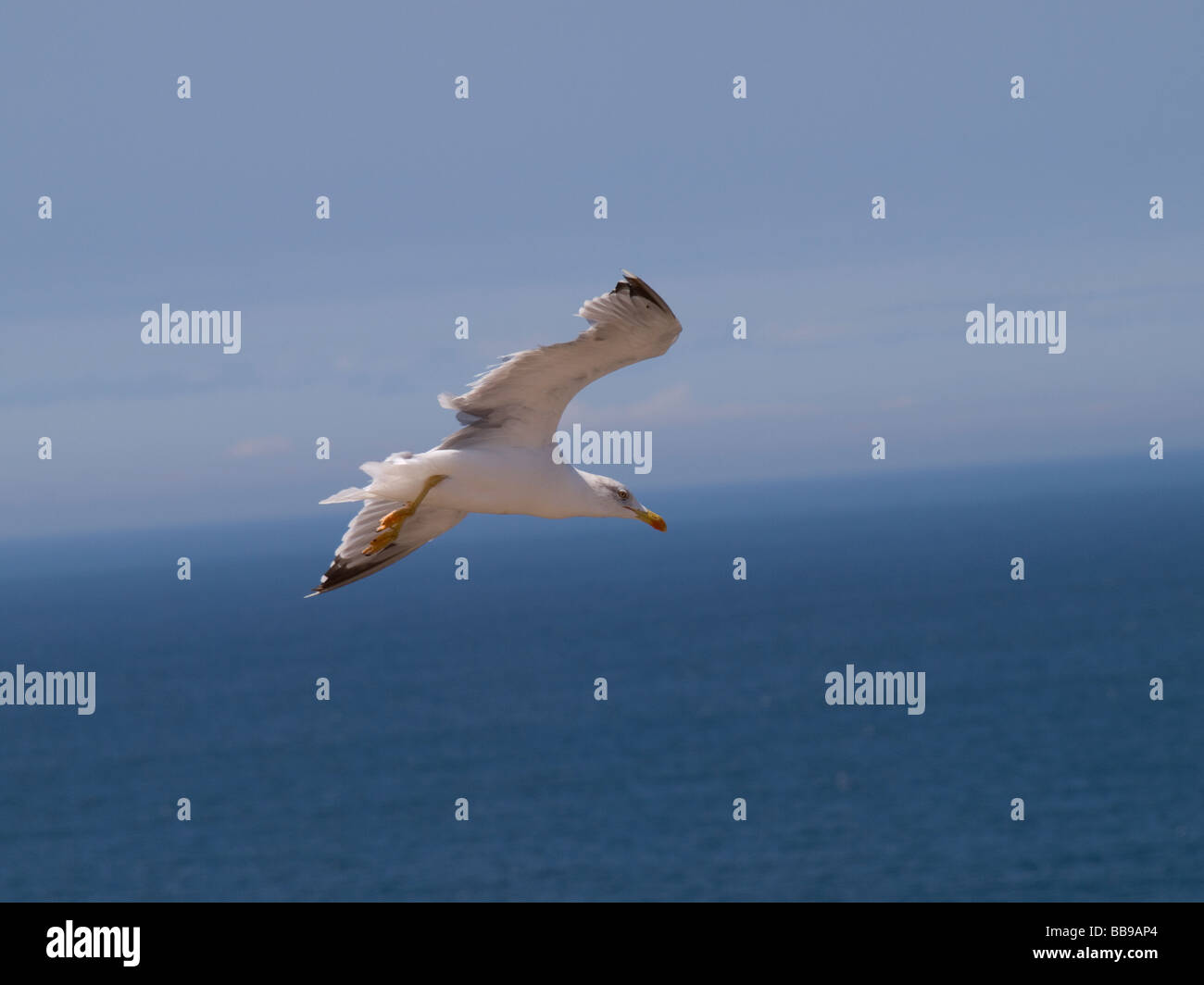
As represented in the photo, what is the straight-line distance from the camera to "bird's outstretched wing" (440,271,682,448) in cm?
977

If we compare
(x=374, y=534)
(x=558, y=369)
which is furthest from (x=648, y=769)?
(x=558, y=369)

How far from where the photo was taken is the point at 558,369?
10.5m

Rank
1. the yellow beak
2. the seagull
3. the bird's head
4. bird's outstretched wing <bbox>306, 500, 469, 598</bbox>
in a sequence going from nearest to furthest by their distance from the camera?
1. the seagull
2. the bird's head
3. the yellow beak
4. bird's outstretched wing <bbox>306, 500, 469, 598</bbox>

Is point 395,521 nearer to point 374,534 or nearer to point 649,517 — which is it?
point 374,534

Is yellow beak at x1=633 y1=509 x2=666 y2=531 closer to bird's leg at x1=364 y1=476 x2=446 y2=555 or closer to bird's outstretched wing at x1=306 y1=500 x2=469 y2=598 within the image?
bird's outstretched wing at x1=306 y1=500 x2=469 y2=598

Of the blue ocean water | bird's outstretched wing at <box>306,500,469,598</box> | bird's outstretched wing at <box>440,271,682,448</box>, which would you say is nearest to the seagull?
bird's outstretched wing at <box>440,271,682,448</box>

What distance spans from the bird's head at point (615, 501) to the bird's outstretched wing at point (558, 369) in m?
0.63

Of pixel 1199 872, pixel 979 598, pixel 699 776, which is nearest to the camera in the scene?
pixel 1199 872

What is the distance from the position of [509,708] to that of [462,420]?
12407 cm

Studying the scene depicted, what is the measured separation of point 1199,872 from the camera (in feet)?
283

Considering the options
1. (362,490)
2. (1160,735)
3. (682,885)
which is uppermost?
(362,490)

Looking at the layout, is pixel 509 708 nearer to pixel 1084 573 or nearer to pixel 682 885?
pixel 682 885
